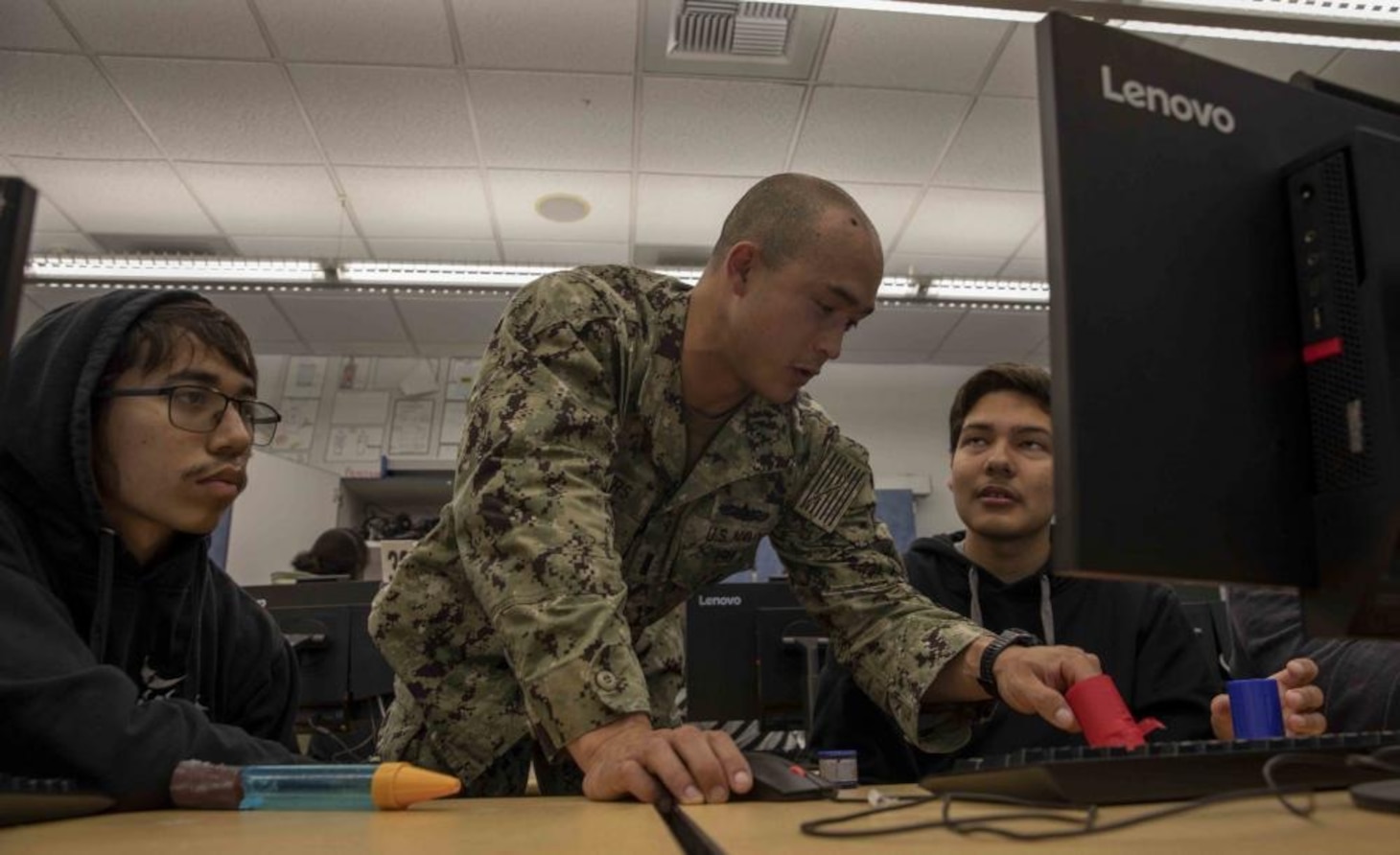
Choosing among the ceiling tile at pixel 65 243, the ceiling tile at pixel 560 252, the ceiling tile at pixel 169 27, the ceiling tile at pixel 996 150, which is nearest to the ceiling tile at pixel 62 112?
the ceiling tile at pixel 169 27

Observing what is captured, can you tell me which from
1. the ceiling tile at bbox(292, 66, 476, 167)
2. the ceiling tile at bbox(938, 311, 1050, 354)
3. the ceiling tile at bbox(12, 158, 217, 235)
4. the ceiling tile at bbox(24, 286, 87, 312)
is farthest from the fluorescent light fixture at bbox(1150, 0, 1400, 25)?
the ceiling tile at bbox(24, 286, 87, 312)

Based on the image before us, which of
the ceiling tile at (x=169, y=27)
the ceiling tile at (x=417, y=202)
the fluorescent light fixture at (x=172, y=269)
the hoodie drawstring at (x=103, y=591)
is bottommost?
the hoodie drawstring at (x=103, y=591)

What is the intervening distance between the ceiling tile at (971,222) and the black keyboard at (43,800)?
12.1ft

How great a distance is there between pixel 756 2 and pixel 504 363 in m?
2.22

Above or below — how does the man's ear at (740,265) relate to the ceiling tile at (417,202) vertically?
below

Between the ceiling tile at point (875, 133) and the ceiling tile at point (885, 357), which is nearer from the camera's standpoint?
the ceiling tile at point (875, 133)

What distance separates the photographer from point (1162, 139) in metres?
0.62

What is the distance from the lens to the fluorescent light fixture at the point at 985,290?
4594 millimetres

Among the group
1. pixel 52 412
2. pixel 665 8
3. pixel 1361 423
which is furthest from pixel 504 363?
pixel 665 8

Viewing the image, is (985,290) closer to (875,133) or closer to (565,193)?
(875,133)

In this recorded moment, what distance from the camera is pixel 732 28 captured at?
3.03m

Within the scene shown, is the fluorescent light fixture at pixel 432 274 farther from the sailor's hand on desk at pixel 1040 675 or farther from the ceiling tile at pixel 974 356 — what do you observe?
the sailor's hand on desk at pixel 1040 675

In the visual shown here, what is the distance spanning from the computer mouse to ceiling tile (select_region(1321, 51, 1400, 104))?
3.31m

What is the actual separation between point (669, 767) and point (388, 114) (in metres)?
3.17
